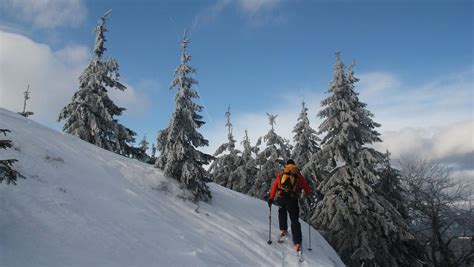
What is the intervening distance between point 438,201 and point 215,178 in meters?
19.1

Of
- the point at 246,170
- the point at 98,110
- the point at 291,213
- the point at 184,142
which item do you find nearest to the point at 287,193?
the point at 291,213

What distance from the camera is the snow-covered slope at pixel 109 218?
690 cm

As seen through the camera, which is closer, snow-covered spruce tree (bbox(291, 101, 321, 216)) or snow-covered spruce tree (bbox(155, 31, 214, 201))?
snow-covered spruce tree (bbox(155, 31, 214, 201))

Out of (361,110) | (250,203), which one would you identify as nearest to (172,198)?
(250,203)

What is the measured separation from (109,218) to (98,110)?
57.5ft

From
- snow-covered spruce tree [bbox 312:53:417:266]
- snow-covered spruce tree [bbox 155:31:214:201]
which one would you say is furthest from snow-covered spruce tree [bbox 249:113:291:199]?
snow-covered spruce tree [bbox 155:31:214:201]

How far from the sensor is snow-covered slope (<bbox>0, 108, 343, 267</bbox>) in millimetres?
Answer: 6902

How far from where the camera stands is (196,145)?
14766 mm

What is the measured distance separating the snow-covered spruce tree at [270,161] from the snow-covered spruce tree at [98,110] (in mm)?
10174

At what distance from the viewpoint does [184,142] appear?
14062 millimetres

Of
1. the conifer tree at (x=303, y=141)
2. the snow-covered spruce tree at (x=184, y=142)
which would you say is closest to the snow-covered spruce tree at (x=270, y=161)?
the conifer tree at (x=303, y=141)

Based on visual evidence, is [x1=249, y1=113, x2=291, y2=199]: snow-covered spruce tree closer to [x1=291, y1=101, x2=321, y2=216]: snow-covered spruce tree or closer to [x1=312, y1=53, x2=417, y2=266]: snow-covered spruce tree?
[x1=291, y1=101, x2=321, y2=216]: snow-covered spruce tree

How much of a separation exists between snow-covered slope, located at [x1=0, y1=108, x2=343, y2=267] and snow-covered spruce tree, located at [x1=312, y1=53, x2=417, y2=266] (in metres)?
4.47

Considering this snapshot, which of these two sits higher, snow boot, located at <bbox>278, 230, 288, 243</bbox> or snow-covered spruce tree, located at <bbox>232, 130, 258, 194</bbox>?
snow-covered spruce tree, located at <bbox>232, 130, 258, 194</bbox>
